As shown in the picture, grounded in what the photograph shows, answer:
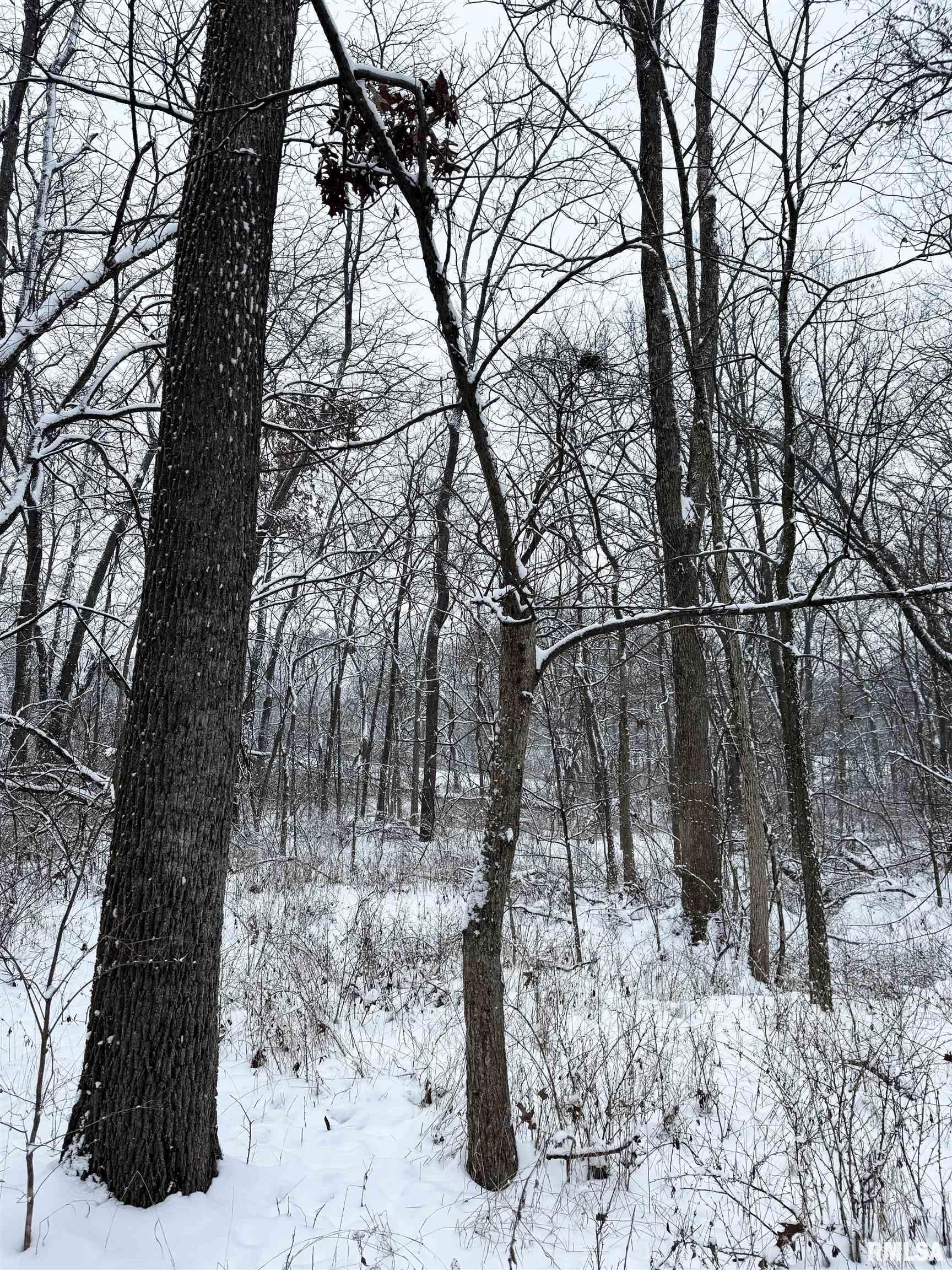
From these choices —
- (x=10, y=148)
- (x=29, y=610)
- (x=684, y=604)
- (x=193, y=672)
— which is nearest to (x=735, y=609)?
(x=193, y=672)

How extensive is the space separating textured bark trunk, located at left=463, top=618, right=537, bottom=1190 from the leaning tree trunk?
0.94m

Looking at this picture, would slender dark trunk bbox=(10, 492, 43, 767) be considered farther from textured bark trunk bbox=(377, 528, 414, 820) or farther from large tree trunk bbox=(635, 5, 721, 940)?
large tree trunk bbox=(635, 5, 721, 940)

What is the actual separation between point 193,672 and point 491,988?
5.37ft

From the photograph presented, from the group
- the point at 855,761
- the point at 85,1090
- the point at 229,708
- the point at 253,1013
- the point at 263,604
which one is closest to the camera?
the point at 85,1090

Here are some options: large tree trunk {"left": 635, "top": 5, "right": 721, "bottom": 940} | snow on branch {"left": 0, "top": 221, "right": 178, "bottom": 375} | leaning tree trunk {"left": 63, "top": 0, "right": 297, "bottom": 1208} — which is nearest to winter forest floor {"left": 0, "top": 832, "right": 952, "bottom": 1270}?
leaning tree trunk {"left": 63, "top": 0, "right": 297, "bottom": 1208}

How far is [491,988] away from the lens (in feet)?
8.63

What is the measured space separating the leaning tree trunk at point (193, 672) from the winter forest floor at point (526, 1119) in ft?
0.83

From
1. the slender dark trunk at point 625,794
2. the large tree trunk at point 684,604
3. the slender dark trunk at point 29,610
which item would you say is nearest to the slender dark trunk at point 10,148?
the slender dark trunk at point 29,610

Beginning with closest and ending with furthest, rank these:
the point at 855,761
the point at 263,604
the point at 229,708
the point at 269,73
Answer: the point at 229,708 < the point at 269,73 < the point at 263,604 < the point at 855,761

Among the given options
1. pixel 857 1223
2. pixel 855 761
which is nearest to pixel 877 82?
pixel 857 1223

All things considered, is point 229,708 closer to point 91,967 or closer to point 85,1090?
point 85,1090

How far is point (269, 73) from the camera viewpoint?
289 centimetres

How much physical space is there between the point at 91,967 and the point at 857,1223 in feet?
16.4

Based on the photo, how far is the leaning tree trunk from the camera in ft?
7.61
